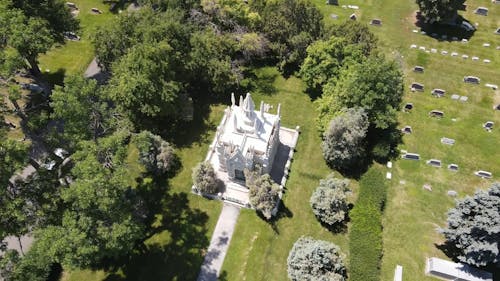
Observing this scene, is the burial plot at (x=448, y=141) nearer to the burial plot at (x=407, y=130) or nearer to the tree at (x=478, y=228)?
the burial plot at (x=407, y=130)

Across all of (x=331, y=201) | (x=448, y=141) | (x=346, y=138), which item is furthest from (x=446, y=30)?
(x=331, y=201)

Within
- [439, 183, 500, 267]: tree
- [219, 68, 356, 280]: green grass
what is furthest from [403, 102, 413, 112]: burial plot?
[439, 183, 500, 267]: tree

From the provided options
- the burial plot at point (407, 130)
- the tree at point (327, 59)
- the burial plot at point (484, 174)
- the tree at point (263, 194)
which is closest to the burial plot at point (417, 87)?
the burial plot at point (407, 130)

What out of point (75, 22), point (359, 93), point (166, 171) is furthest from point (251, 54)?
point (75, 22)

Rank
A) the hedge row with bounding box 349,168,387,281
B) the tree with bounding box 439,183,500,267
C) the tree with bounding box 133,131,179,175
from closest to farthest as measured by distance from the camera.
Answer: the tree with bounding box 439,183,500,267
the hedge row with bounding box 349,168,387,281
the tree with bounding box 133,131,179,175

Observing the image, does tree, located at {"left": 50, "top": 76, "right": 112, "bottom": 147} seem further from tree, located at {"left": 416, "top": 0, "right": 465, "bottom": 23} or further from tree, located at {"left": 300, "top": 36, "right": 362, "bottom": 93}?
tree, located at {"left": 416, "top": 0, "right": 465, "bottom": 23}

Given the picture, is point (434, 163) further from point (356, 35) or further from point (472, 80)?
point (356, 35)
